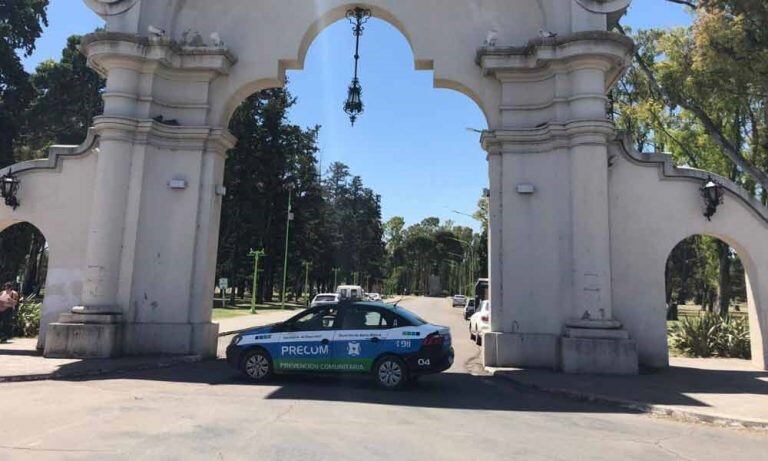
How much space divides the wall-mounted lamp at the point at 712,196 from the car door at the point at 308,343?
29.1 ft

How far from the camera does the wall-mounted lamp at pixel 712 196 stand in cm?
1209

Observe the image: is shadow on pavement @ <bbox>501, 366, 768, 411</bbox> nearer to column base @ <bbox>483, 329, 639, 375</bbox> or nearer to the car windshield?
column base @ <bbox>483, 329, 639, 375</bbox>

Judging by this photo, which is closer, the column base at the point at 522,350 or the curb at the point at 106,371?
the curb at the point at 106,371

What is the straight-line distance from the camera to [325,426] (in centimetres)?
652

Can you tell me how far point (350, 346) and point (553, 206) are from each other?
19.6 feet

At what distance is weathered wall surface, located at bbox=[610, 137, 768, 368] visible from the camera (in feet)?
39.8

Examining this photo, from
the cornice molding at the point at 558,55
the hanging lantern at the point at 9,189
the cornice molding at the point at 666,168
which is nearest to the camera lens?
the cornice molding at the point at 558,55

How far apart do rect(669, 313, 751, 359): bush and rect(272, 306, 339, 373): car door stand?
1135 cm

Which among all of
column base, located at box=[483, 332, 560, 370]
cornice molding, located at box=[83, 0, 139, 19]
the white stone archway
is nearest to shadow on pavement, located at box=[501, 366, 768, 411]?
column base, located at box=[483, 332, 560, 370]

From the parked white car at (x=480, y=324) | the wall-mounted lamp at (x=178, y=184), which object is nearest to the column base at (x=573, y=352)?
the parked white car at (x=480, y=324)

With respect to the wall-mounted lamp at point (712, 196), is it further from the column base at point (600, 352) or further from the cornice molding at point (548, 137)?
the column base at point (600, 352)

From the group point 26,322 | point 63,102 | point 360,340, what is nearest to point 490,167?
point 360,340

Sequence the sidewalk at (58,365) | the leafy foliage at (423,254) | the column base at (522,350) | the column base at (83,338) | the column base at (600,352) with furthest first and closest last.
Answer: the leafy foliage at (423,254), the column base at (522,350), the column base at (83,338), the column base at (600,352), the sidewalk at (58,365)

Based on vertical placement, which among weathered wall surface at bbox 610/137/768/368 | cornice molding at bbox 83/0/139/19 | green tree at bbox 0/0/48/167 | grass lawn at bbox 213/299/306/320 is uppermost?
green tree at bbox 0/0/48/167
